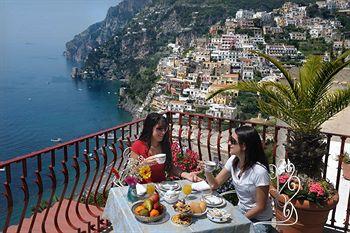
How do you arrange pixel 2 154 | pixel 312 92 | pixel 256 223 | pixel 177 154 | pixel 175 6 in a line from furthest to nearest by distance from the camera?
pixel 175 6 → pixel 2 154 → pixel 177 154 → pixel 312 92 → pixel 256 223

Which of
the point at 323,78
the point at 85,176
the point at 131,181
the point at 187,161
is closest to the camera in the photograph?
the point at 131,181

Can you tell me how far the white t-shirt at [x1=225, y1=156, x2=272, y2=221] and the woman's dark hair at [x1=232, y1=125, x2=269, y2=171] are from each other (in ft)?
0.15

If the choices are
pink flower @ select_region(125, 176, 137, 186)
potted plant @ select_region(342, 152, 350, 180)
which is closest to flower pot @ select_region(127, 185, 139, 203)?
pink flower @ select_region(125, 176, 137, 186)

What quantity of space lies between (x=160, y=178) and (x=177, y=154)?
991 mm

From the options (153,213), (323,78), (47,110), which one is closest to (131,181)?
(153,213)

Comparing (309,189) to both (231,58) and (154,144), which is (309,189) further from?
(231,58)

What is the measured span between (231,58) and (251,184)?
103 metres

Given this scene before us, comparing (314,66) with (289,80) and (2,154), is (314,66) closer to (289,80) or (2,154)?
(289,80)

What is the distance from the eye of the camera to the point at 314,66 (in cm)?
428

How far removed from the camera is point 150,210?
289 cm

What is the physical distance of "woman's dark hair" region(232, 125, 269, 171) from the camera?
3.41 metres

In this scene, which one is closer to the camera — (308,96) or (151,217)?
(151,217)

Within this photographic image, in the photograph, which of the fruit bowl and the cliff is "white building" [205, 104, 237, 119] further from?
the fruit bowl

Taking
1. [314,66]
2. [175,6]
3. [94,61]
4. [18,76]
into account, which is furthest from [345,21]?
[314,66]
